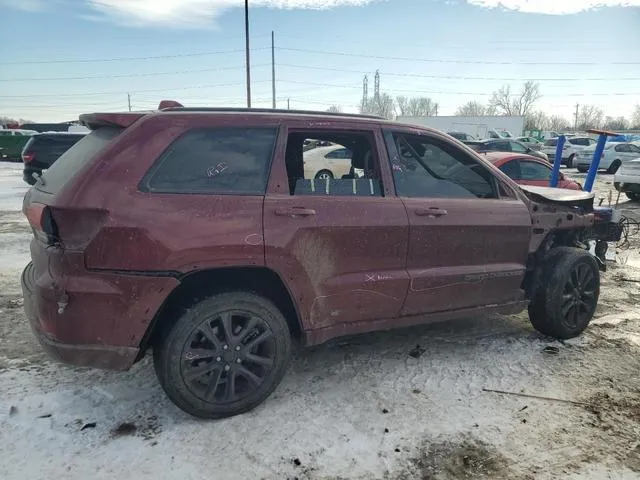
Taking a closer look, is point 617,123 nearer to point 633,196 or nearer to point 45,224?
point 633,196

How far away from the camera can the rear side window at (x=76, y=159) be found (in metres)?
2.94

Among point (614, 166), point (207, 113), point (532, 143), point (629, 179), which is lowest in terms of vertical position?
point (614, 166)

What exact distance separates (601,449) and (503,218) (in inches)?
68.5

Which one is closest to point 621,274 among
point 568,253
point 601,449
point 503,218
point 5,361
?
point 568,253

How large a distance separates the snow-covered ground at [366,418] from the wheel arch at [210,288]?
1.72 ft

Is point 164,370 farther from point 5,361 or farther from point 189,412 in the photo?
point 5,361

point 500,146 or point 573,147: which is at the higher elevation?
point 500,146

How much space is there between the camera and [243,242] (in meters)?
3.02

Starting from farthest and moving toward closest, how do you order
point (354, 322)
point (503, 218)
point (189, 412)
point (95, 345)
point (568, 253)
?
point (568, 253) → point (503, 218) → point (354, 322) → point (189, 412) → point (95, 345)

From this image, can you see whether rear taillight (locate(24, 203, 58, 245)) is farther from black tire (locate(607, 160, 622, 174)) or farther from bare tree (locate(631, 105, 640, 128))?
bare tree (locate(631, 105, 640, 128))

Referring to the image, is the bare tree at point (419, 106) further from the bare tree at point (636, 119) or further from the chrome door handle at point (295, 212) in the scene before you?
the chrome door handle at point (295, 212)

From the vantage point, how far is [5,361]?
387 centimetres

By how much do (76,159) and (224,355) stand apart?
1.46 m

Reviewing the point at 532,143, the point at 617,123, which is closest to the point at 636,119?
the point at 617,123
